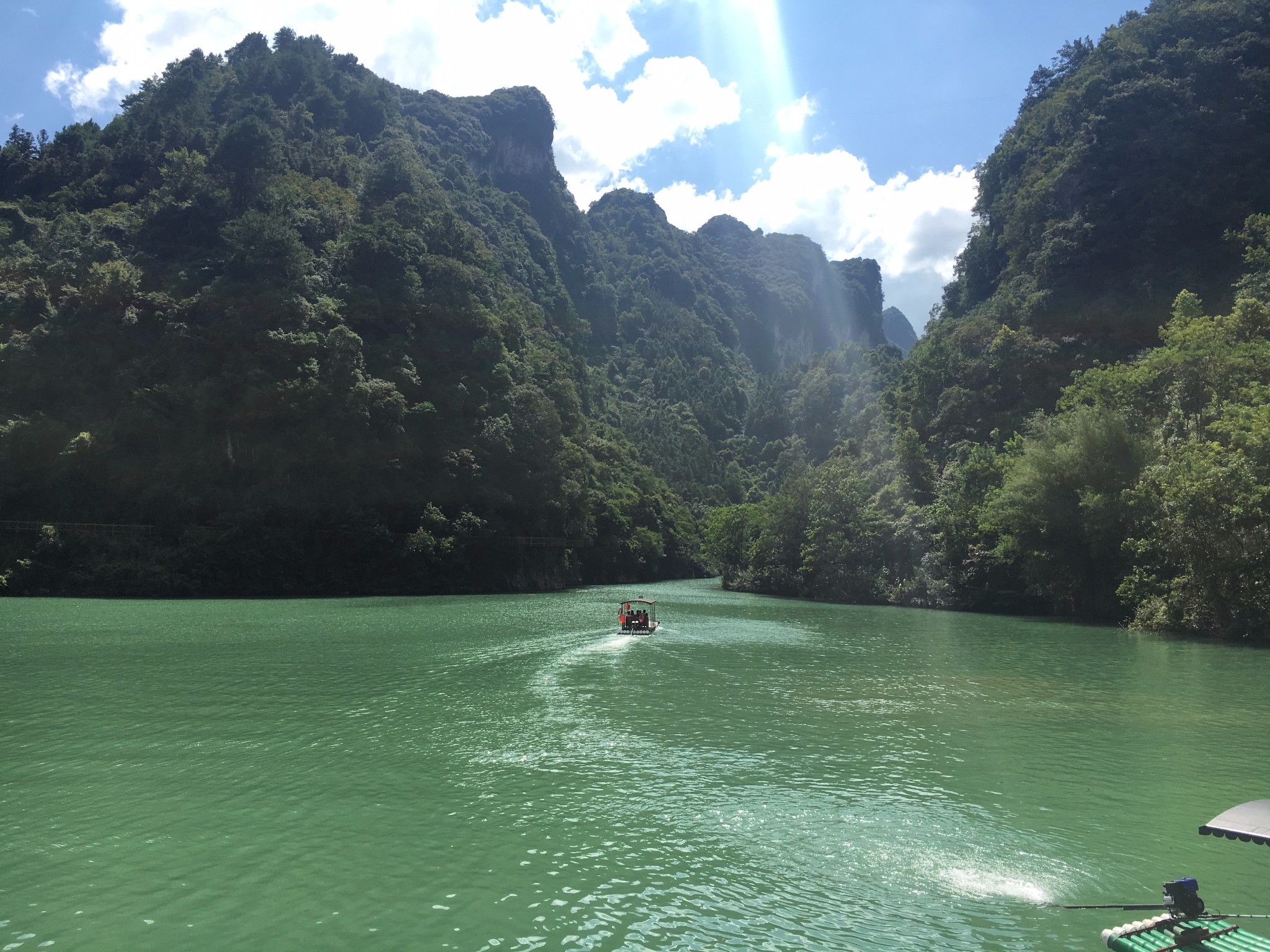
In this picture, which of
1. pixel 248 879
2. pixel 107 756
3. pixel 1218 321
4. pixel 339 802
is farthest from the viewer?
pixel 1218 321

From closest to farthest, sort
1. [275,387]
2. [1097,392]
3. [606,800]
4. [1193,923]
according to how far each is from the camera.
Result: [1193,923] < [606,800] < [1097,392] < [275,387]

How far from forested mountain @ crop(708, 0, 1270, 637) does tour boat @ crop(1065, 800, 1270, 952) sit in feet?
94.4

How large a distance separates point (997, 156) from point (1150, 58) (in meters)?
21.8

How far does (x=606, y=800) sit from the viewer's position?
44.5 feet

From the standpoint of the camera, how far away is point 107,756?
15398mm

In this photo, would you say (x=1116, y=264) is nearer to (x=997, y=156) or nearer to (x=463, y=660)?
(x=997, y=156)

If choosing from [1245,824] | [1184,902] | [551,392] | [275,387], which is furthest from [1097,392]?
[275,387]

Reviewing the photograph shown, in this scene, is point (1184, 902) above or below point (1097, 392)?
below

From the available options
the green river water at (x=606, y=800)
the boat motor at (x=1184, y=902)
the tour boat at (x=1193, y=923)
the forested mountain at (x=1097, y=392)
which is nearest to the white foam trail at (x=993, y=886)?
the green river water at (x=606, y=800)

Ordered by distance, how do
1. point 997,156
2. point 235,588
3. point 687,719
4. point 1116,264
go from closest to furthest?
1. point 687,719
2. point 235,588
3. point 1116,264
4. point 997,156

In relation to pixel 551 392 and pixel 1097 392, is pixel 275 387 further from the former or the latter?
pixel 1097 392

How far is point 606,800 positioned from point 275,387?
191 ft

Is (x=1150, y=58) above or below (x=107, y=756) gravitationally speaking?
above

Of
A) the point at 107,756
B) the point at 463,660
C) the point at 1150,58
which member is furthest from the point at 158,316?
the point at 1150,58
